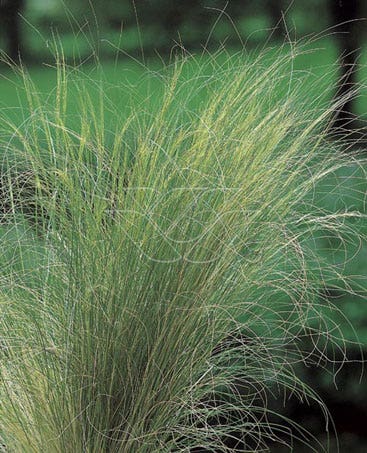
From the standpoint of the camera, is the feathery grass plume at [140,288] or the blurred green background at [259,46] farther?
the blurred green background at [259,46]

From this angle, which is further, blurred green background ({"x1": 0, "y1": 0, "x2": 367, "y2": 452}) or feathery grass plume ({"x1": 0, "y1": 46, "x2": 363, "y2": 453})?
blurred green background ({"x1": 0, "y1": 0, "x2": 367, "y2": 452})

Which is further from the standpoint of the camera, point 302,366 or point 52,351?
point 302,366

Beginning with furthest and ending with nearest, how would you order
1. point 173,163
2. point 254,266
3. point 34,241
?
point 34,241 < point 254,266 < point 173,163

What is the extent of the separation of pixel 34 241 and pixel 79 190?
30cm

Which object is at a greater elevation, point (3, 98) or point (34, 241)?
point (3, 98)

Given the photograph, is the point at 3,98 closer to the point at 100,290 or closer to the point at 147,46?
the point at 147,46

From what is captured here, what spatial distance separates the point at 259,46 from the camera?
2.70 metres

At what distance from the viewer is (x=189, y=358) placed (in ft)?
6.34

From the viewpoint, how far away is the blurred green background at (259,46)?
8.83ft

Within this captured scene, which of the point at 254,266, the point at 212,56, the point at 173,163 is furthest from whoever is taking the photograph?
the point at 212,56

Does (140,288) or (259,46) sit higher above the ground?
(259,46)

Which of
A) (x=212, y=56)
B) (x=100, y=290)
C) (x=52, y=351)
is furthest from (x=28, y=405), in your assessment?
(x=212, y=56)

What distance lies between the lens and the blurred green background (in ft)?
8.83

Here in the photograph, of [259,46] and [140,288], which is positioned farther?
[259,46]
